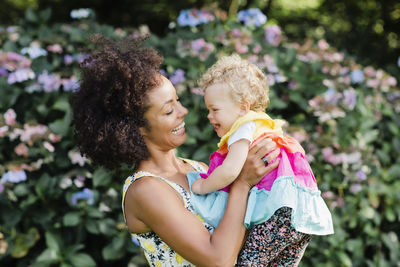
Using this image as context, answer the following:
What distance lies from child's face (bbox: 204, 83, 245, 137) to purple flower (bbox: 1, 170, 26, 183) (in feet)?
6.16

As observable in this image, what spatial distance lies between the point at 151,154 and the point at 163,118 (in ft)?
0.60

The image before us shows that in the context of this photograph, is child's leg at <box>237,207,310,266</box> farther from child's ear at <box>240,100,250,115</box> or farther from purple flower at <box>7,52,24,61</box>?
purple flower at <box>7,52,24,61</box>

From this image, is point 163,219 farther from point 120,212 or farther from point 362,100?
point 362,100

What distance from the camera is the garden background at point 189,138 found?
3.21 meters

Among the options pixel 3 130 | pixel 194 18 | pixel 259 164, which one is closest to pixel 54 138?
pixel 3 130

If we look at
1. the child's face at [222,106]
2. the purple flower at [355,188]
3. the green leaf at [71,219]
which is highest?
the child's face at [222,106]

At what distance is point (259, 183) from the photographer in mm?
1699

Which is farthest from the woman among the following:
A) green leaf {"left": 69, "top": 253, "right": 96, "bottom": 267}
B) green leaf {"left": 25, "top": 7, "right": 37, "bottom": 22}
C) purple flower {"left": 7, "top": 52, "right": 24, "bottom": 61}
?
green leaf {"left": 25, "top": 7, "right": 37, "bottom": 22}

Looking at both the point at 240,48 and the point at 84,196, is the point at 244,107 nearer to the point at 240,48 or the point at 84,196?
the point at 84,196

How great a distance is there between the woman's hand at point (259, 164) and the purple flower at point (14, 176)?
6.43 ft

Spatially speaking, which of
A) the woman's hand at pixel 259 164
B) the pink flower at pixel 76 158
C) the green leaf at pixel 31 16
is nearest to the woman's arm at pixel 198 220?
the woman's hand at pixel 259 164

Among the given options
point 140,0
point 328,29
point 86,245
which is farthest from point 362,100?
point 140,0

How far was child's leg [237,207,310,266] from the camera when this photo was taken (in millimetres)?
1625

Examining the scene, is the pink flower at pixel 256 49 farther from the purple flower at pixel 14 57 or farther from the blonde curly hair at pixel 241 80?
the blonde curly hair at pixel 241 80
